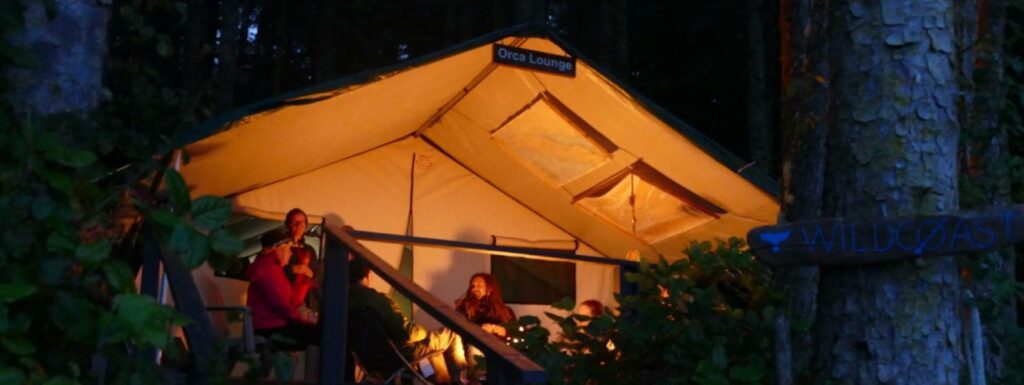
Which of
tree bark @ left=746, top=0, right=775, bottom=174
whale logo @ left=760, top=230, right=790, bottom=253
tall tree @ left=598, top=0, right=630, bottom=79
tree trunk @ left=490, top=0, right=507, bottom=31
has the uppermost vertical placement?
tree trunk @ left=490, top=0, right=507, bottom=31

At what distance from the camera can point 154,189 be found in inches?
138

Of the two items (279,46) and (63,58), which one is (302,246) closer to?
(63,58)

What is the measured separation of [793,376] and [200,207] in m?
1.78

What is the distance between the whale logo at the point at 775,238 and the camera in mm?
3406

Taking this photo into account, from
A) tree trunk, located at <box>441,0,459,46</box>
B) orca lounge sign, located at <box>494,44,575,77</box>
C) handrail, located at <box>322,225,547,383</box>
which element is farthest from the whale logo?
tree trunk, located at <box>441,0,459,46</box>

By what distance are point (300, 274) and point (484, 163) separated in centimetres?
189

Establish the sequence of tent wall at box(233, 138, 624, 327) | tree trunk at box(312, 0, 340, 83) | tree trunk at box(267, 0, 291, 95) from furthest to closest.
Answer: tree trunk at box(267, 0, 291, 95)
tree trunk at box(312, 0, 340, 83)
tent wall at box(233, 138, 624, 327)

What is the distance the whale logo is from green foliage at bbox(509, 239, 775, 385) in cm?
61

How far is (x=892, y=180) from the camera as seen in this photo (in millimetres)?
3439

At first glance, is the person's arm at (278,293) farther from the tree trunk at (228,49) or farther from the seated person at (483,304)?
the tree trunk at (228,49)

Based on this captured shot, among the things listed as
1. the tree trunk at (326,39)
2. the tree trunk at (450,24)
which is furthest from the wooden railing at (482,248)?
the tree trunk at (450,24)

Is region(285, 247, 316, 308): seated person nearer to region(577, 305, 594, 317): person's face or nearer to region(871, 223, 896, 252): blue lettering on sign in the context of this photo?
region(577, 305, 594, 317): person's face

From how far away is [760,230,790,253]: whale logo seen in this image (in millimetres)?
3406

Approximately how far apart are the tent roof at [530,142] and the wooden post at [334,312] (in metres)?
0.91
